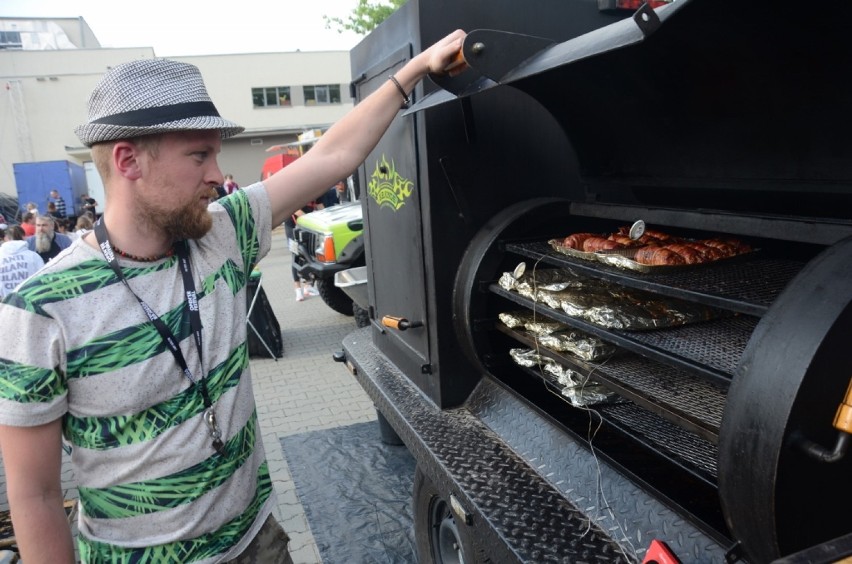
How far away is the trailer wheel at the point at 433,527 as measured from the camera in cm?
280

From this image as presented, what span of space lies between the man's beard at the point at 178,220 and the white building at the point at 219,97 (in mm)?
36457

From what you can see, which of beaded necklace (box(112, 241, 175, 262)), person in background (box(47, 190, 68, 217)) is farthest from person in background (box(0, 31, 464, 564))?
person in background (box(47, 190, 68, 217))

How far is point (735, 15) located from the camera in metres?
1.68

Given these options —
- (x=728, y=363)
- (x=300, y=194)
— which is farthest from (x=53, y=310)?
(x=728, y=363)

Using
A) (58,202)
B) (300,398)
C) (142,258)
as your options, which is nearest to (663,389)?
(142,258)

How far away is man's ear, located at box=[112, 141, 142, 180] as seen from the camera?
1579mm

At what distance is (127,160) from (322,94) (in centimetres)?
4030

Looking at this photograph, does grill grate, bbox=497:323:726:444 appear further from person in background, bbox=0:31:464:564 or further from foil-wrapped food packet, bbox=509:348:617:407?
person in background, bbox=0:31:464:564

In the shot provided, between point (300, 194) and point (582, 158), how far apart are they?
1.44m

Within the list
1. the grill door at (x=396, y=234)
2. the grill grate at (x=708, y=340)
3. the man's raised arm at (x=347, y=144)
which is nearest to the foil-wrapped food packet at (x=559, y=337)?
the grill grate at (x=708, y=340)

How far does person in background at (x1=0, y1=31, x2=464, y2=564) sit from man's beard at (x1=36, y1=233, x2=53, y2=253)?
287 inches

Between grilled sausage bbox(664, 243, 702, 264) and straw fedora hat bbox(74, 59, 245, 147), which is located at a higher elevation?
straw fedora hat bbox(74, 59, 245, 147)

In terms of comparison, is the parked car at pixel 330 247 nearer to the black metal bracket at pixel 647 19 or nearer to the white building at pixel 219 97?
the black metal bracket at pixel 647 19

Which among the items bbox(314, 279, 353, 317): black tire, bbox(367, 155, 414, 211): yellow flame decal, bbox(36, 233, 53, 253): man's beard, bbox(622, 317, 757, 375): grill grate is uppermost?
bbox(367, 155, 414, 211): yellow flame decal
